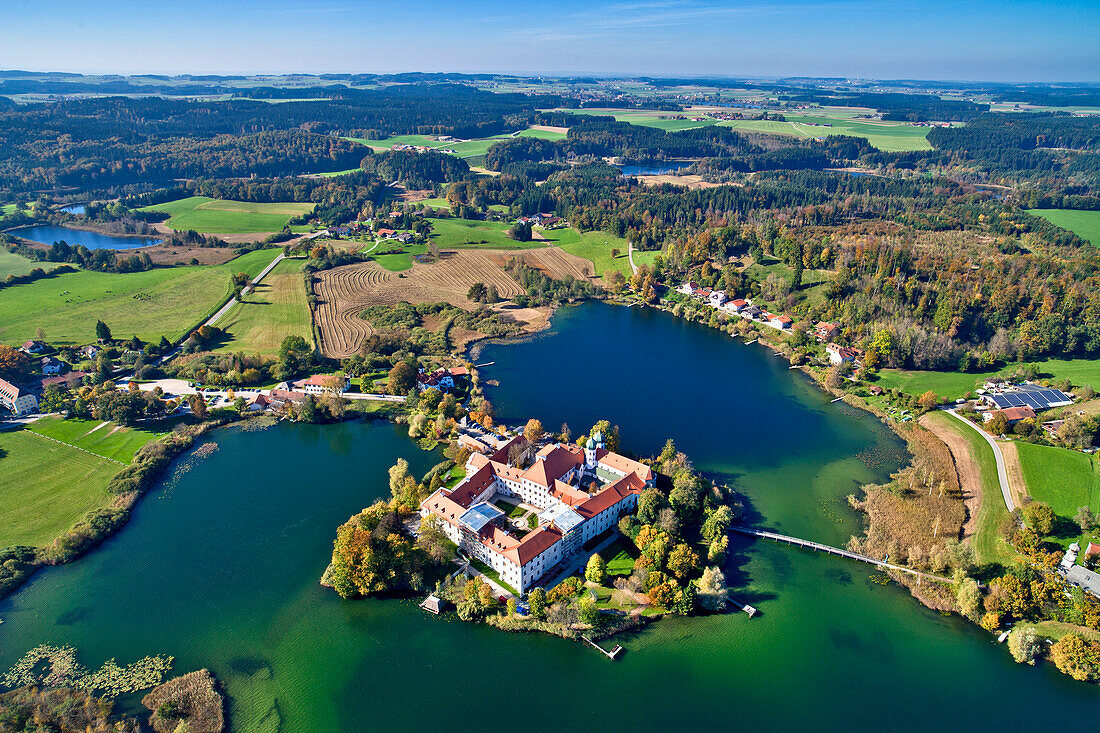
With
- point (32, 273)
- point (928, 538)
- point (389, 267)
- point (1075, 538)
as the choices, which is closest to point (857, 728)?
point (928, 538)

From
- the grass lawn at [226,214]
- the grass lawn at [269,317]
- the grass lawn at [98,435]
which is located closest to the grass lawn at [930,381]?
the grass lawn at [269,317]

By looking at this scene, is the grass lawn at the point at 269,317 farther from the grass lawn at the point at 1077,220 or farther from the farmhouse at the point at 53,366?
the grass lawn at the point at 1077,220

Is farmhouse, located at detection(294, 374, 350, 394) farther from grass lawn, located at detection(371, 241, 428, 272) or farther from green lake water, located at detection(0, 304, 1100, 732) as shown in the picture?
grass lawn, located at detection(371, 241, 428, 272)

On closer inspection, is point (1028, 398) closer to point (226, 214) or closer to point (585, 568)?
point (585, 568)

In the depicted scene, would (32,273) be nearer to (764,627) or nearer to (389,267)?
(389,267)

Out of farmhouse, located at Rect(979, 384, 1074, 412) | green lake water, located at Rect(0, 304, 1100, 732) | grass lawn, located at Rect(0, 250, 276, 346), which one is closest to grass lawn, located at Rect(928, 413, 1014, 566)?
farmhouse, located at Rect(979, 384, 1074, 412)

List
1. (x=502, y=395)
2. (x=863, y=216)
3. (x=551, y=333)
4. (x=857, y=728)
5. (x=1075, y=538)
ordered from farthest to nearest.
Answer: (x=863, y=216) → (x=551, y=333) → (x=502, y=395) → (x=1075, y=538) → (x=857, y=728)
